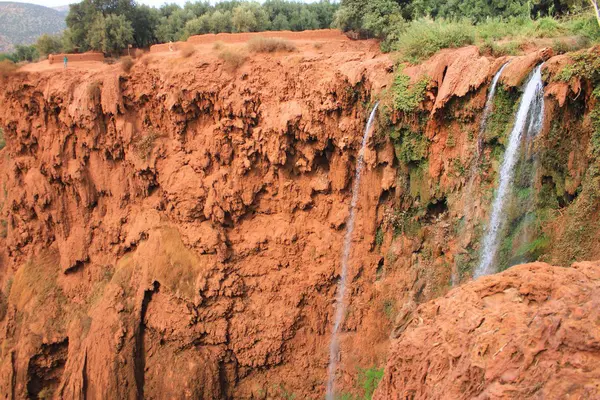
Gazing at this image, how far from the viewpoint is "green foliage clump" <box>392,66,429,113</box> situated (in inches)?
432

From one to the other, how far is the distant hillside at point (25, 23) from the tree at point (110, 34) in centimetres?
5123

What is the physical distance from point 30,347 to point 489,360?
47.9 ft

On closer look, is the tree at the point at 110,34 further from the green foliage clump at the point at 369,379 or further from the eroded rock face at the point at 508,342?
the eroded rock face at the point at 508,342

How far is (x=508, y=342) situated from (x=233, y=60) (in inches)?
465

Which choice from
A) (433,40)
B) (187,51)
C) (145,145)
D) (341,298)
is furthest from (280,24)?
(341,298)

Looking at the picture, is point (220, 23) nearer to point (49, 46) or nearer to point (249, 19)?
point (249, 19)

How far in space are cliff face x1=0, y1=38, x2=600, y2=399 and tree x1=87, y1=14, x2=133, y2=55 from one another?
19.3ft

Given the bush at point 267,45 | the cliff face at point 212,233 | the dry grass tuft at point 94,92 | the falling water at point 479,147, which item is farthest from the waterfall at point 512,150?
the dry grass tuft at point 94,92

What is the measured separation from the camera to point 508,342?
4.41m

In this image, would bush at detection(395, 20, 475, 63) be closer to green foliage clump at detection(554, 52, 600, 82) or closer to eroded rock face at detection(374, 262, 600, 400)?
green foliage clump at detection(554, 52, 600, 82)

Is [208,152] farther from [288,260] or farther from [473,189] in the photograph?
[473,189]

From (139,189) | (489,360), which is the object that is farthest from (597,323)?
(139,189)

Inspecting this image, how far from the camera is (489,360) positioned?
4441 mm

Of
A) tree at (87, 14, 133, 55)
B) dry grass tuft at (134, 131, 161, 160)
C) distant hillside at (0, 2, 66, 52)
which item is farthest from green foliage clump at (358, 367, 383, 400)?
distant hillside at (0, 2, 66, 52)
